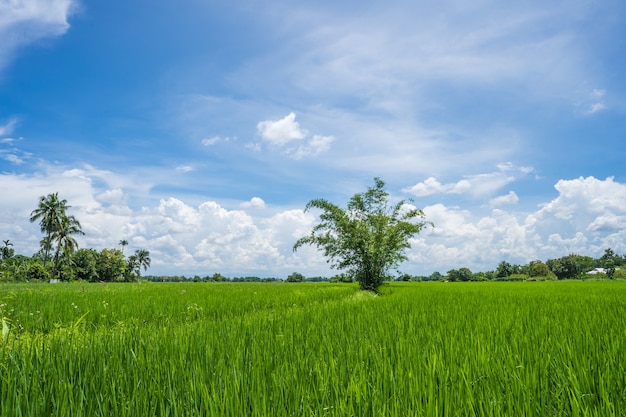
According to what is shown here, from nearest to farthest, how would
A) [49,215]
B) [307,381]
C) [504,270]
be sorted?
[307,381]
[49,215]
[504,270]

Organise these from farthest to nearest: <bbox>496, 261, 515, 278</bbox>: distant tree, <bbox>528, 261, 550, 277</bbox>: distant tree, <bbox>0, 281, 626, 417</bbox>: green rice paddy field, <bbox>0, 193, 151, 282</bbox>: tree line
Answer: <bbox>496, 261, 515, 278</bbox>: distant tree
<bbox>528, 261, 550, 277</bbox>: distant tree
<bbox>0, 193, 151, 282</bbox>: tree line
<bbox>0, 281, 626, 417</bbox>: green rice paddy field

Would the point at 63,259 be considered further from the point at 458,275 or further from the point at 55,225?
the point at 458,275

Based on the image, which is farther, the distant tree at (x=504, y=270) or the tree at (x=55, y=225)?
the distant tree at (x=504, y=270)

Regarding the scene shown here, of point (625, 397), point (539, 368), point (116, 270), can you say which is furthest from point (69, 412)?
point (116, 270)

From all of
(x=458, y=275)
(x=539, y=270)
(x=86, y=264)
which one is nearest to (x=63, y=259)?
(x=86, y=264)

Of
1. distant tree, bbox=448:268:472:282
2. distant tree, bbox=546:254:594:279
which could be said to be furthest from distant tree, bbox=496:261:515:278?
distant tree, bbox=448:268:472:282

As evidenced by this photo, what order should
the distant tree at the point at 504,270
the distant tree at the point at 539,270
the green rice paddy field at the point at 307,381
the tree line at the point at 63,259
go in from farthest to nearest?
1. the distant tree at the point at 504,270
2. the distant tree at the point at 539,270
3. the tree line at the point at 63,259
4. the green rice paddy field at the point at 307,381

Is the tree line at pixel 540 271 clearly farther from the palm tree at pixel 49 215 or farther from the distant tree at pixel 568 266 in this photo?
the palm tree at pixel 49 215

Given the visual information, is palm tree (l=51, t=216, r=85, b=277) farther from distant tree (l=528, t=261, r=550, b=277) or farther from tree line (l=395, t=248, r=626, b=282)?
distant tree (l=528, t=261, r=550, b=277)

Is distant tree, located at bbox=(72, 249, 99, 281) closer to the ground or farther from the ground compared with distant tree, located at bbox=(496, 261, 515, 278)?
farther from the ground

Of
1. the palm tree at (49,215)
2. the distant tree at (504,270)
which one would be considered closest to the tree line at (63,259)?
the palm tree at (49,215)

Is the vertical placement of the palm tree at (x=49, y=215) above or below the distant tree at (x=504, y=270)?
above

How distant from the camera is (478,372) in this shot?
6.72ft

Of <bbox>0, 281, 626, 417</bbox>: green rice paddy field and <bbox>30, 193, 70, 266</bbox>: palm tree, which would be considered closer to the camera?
<bbox>0, 281, 626, 417</bbox>: green rice paddy field
